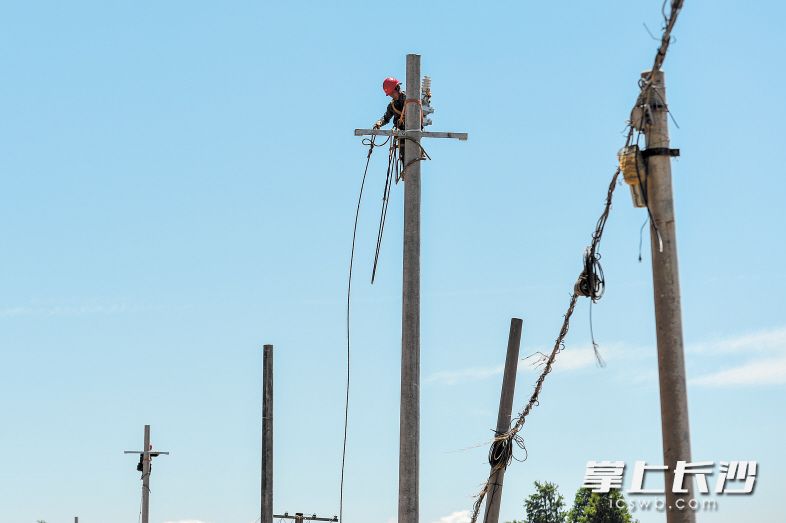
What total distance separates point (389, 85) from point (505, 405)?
391 centimetres

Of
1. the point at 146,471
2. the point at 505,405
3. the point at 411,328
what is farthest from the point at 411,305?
the point at 146,471

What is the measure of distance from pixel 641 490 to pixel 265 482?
1074 centimetres

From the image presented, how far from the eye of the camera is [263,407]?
21781 millimetres

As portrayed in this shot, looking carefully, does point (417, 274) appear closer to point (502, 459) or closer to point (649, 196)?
point (502, 459)

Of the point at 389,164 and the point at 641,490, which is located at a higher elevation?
the point at 389,164

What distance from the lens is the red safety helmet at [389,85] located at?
1436 centimetres

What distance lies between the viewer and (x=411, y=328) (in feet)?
43.7

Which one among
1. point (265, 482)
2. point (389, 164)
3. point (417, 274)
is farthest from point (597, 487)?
point (265, 482)

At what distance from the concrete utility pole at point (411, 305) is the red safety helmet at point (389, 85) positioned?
343 millimetres

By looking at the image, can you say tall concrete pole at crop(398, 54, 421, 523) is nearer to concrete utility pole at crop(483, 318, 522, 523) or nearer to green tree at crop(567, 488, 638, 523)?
concrete utility pole at crop(483, 318, 522, 523)

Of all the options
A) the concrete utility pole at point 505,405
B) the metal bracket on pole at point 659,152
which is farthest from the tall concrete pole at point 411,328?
the metal bracket on pole at point 659,152

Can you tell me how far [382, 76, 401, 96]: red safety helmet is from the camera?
1436cm

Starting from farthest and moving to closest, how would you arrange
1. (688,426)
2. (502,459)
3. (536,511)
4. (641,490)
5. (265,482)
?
(536,511), (265,482), (502,459), (641,490), (688,426)

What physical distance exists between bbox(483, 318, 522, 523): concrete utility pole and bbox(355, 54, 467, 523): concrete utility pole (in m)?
1.45
